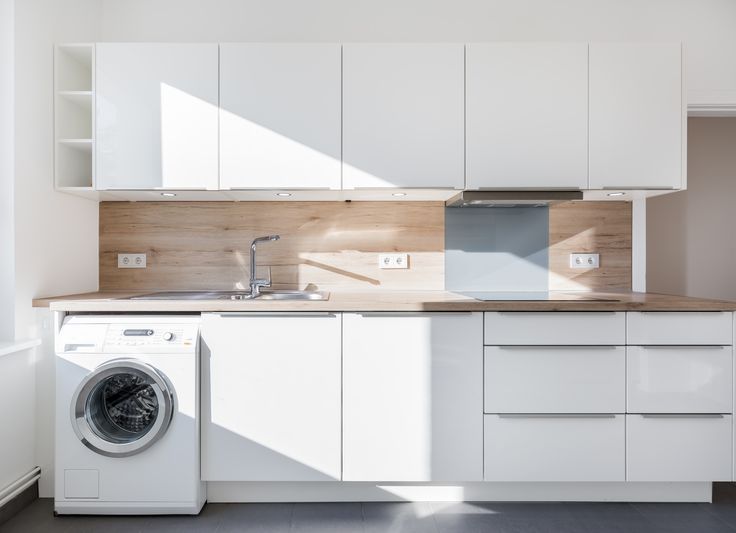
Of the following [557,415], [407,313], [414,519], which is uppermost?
[407,313]

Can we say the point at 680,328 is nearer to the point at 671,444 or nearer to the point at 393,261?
the point at 671,444

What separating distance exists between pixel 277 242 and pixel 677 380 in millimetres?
2085

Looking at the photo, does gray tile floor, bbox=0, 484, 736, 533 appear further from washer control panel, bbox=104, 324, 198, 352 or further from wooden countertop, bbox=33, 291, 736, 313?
wooden countertop, bbox=33, 291, 736, 313

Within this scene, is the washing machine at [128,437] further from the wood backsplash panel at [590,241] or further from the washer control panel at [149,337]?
the wood backsplash panel at [590,241]

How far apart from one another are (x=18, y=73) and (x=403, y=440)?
7.76ft

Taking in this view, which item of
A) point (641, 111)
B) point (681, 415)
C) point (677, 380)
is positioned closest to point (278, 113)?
point (641, 111)

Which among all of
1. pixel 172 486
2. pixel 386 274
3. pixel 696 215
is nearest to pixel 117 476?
pixel 172 486

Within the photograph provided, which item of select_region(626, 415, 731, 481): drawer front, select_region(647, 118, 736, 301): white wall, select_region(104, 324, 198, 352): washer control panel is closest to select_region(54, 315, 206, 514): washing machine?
select_region(104, 324, 198, 352): washer control panel

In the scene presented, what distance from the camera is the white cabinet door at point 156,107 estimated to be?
223cm

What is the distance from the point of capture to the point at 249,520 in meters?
2.00

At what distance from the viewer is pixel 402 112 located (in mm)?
2250

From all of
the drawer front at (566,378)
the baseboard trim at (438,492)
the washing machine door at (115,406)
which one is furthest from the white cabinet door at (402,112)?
the baseboard trim at (438,492)

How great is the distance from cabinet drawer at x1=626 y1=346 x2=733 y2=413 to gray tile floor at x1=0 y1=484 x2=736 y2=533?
0.47m

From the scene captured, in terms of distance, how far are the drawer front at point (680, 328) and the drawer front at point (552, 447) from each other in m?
0.39
